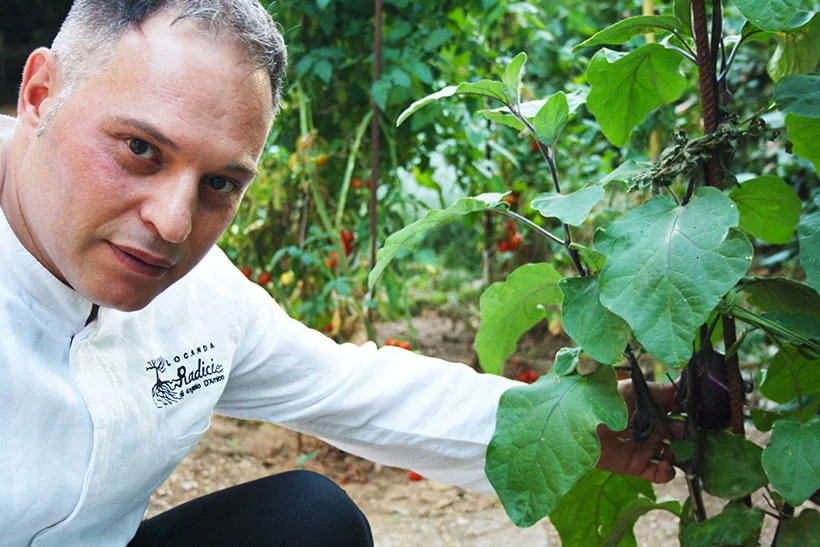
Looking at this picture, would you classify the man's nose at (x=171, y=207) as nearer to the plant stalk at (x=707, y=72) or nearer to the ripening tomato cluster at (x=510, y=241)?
the plant stalk at (x=707, y=72)

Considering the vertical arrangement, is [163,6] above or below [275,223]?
above

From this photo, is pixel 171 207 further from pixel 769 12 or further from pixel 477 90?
pixel 769 12

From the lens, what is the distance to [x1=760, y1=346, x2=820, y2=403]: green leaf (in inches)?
49.0

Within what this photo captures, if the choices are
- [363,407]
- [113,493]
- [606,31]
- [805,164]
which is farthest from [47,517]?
[805,164]

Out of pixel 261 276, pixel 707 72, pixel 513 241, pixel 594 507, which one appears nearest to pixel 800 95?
pixel 707 72

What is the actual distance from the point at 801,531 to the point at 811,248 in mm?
368

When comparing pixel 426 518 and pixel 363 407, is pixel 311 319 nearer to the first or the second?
pixel 426 518

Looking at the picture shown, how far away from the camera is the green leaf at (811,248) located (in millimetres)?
1013

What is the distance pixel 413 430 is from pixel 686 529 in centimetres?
43

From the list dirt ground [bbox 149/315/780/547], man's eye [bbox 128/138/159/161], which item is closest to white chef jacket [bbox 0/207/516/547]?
man's eye [bbox 128/138/159/161]

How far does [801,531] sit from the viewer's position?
113cm

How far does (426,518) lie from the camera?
2291 millimetres

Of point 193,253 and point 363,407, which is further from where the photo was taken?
point 363,407

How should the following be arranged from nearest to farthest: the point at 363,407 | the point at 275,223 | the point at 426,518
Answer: the point at 363,407, the point at 426,518, the point at 275,223
